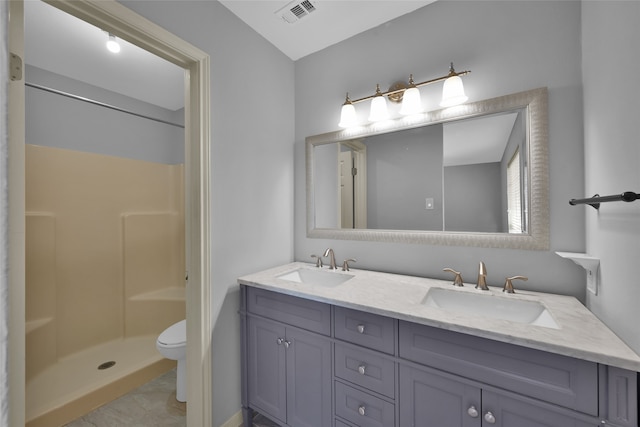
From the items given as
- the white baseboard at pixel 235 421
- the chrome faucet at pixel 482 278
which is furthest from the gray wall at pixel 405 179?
the white baseboard at pixel 235 421

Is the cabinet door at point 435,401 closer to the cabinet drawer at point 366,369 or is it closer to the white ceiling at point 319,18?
the cabinet drawer at point 366,369

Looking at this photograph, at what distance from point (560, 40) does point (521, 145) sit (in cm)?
48

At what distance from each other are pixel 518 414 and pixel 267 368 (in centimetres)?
111

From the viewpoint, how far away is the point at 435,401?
950mm

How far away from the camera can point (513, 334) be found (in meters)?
0.81

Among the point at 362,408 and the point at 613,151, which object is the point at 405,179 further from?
the point at 362,408

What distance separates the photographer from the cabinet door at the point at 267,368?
1345 millimetres

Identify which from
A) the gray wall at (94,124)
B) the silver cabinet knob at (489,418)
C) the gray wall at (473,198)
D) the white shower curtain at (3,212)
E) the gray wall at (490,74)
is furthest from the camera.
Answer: the gray wall at (94,124)

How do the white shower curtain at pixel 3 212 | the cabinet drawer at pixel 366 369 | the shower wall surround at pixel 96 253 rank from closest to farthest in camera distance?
the white shower curtain at pixel 3 212 → the cabinet drawer at pixel 366 369 → the shower wall surround at pixel 96 253

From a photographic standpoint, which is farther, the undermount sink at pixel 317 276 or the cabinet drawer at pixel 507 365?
the undermount sink at pixel 317 276

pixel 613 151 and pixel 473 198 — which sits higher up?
pixel 613 151

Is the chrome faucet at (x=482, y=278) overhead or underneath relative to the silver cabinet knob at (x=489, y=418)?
overhead

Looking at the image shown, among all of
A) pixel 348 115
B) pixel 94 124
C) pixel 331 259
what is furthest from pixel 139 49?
pixel 331 259

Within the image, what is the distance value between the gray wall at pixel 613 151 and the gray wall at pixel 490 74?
7 cm
